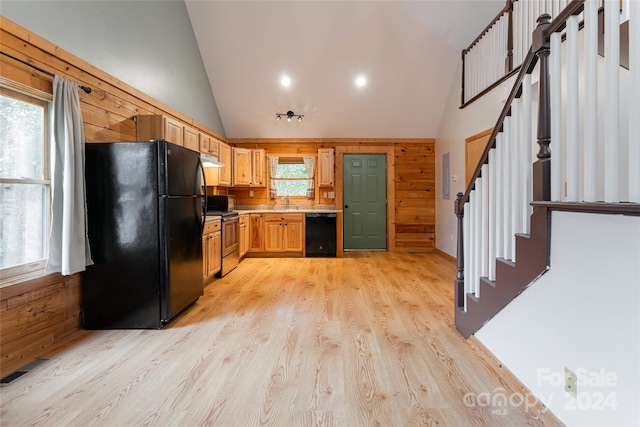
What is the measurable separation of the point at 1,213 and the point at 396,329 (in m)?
2.94

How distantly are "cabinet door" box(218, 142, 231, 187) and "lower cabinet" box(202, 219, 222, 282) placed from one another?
1.42m

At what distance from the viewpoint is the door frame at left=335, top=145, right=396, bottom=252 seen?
6.30 meters

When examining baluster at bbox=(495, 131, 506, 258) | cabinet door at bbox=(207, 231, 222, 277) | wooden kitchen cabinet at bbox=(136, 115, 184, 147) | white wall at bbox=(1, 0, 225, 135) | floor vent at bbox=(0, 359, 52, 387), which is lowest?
floor vent at bbox=(0, 359, 52, 387)

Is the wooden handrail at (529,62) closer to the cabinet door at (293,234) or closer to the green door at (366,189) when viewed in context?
the cabinet door at (293,234)

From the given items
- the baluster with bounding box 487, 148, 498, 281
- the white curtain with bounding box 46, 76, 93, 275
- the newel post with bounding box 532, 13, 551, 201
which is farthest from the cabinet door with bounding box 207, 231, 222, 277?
the newel post with bounding box 532, 13, 551, 201

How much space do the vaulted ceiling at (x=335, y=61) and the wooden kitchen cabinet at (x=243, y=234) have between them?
1996 mm

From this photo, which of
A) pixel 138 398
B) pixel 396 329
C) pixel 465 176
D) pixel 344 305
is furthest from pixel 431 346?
pixel 465 176

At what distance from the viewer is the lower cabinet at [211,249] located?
11.7 ft

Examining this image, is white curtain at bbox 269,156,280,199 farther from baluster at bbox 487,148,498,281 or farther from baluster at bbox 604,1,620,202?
baluster at bbox 604,1,620,202

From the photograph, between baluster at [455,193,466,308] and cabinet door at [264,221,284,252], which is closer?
baluster at [455,193,466,308]

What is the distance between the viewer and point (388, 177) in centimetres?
634

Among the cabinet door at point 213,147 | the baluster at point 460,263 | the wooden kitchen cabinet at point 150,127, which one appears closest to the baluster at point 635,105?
the baluster at point 460,263

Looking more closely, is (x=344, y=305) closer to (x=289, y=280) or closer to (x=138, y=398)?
(x=289, y=280)

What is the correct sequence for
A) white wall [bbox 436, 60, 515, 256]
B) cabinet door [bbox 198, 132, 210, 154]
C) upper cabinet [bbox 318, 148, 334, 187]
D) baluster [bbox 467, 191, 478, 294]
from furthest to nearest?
upper cabinet [bbox 318, 148, 334, 187] < cabinet door [bbox 198, 132, 210, 154] < white wall [bbox 436, 60, 515, 256] < baluster [bbox 467, 191, 478, 294]
